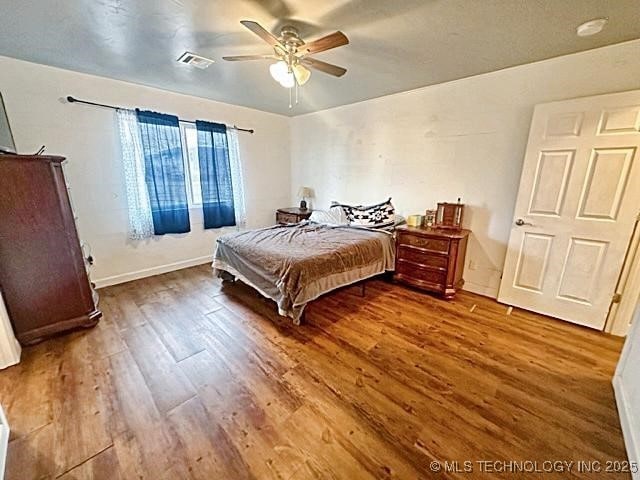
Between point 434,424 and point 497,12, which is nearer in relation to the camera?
point 434,424

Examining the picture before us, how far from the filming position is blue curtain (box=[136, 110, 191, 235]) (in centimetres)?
331

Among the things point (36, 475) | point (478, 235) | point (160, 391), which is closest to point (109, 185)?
point (160, 391)

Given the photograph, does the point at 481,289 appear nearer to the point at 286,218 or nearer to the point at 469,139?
the point at 469,139

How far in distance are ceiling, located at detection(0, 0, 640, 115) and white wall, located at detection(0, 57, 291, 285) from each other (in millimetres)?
219

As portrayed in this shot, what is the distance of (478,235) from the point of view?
9.93 feet

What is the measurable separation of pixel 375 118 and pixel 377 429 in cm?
356

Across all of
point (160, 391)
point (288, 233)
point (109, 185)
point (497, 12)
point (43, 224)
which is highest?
point (497, 12)

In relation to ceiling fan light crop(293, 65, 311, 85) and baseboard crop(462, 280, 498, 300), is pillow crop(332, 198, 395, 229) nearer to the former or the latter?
baseboard crop(462, 280, 498, 300)

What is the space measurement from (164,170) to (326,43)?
271cm

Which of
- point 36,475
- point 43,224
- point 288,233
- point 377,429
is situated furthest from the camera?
point 288,233

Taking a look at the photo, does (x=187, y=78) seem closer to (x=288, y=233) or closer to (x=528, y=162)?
(x=288, y=233)

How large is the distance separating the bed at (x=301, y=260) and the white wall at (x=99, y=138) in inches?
45.9

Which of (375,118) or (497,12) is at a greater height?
(497,12)

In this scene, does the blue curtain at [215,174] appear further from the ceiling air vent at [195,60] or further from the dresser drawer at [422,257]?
the dresser drawer at [422,257]
